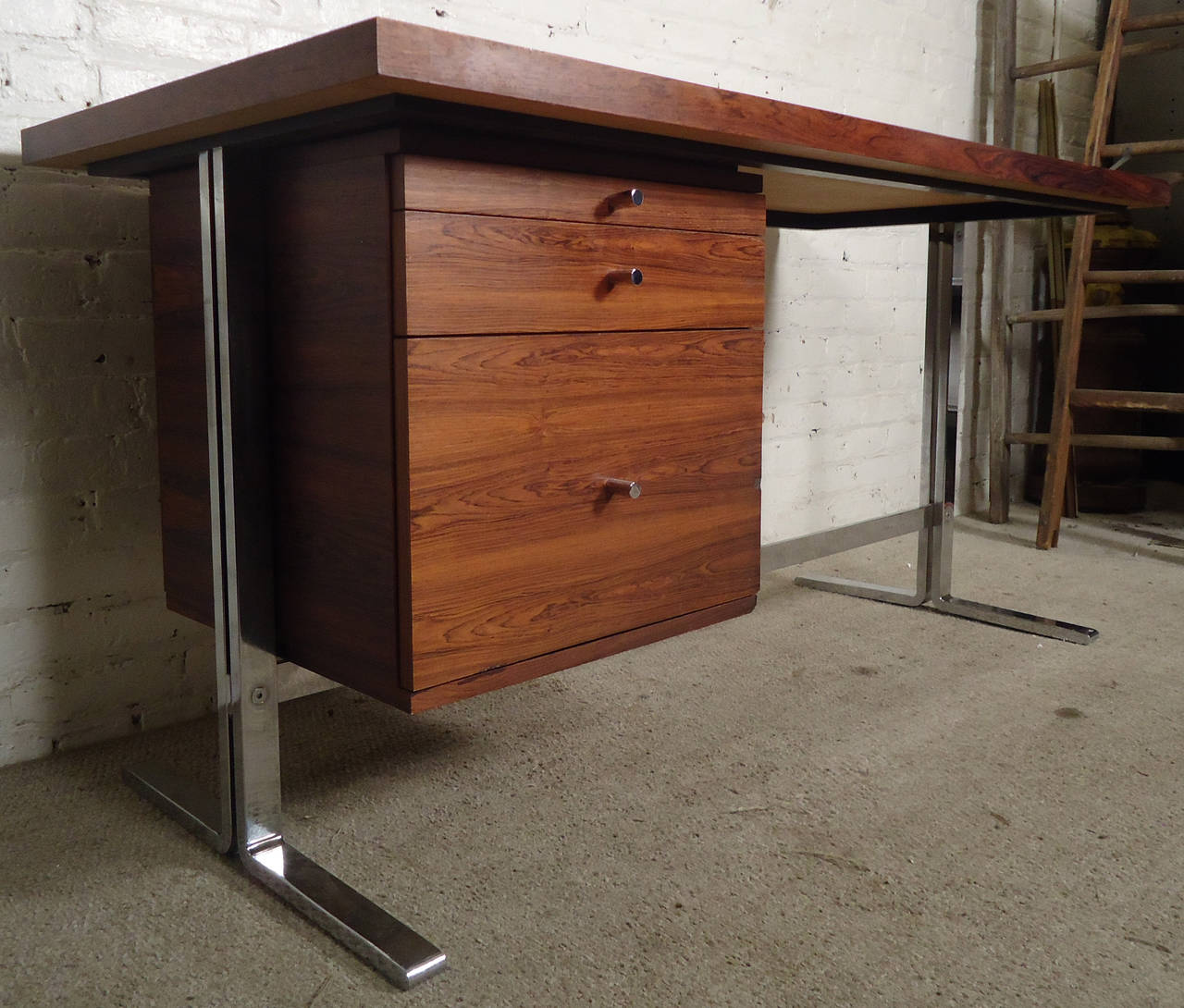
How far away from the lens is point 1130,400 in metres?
2.84

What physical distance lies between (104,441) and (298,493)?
0.53m

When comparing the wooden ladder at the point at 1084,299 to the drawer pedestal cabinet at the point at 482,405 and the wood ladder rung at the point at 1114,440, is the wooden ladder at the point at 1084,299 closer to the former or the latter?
the wood ladder rung at the point at 1114,440

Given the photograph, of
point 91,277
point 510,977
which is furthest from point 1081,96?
point 510,977

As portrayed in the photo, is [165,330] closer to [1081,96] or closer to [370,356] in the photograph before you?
[370,356]

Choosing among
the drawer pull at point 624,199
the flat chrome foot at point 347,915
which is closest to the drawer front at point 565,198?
the drawer pull at point 624,199

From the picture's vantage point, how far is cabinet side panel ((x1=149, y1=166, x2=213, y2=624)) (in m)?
1.30

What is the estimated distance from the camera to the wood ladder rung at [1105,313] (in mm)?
2838

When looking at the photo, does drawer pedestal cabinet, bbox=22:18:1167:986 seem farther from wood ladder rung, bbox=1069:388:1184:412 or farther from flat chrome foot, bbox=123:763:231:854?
wood ladder rung, bbox=1069:388:1184:412

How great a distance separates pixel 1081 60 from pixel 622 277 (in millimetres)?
2405

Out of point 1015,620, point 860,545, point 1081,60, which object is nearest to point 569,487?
point 860,545

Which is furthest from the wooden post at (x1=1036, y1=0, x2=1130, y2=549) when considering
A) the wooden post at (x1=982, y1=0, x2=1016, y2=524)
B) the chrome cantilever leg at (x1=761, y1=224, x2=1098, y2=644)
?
the chrome cantilever leg at (x1=761, y1=224, x2=1098, y2=644)

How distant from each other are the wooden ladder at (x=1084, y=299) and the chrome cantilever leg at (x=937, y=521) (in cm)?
72

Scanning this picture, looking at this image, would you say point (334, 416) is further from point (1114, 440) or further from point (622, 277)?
point (1114, 440)

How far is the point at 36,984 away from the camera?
102 centimetres
